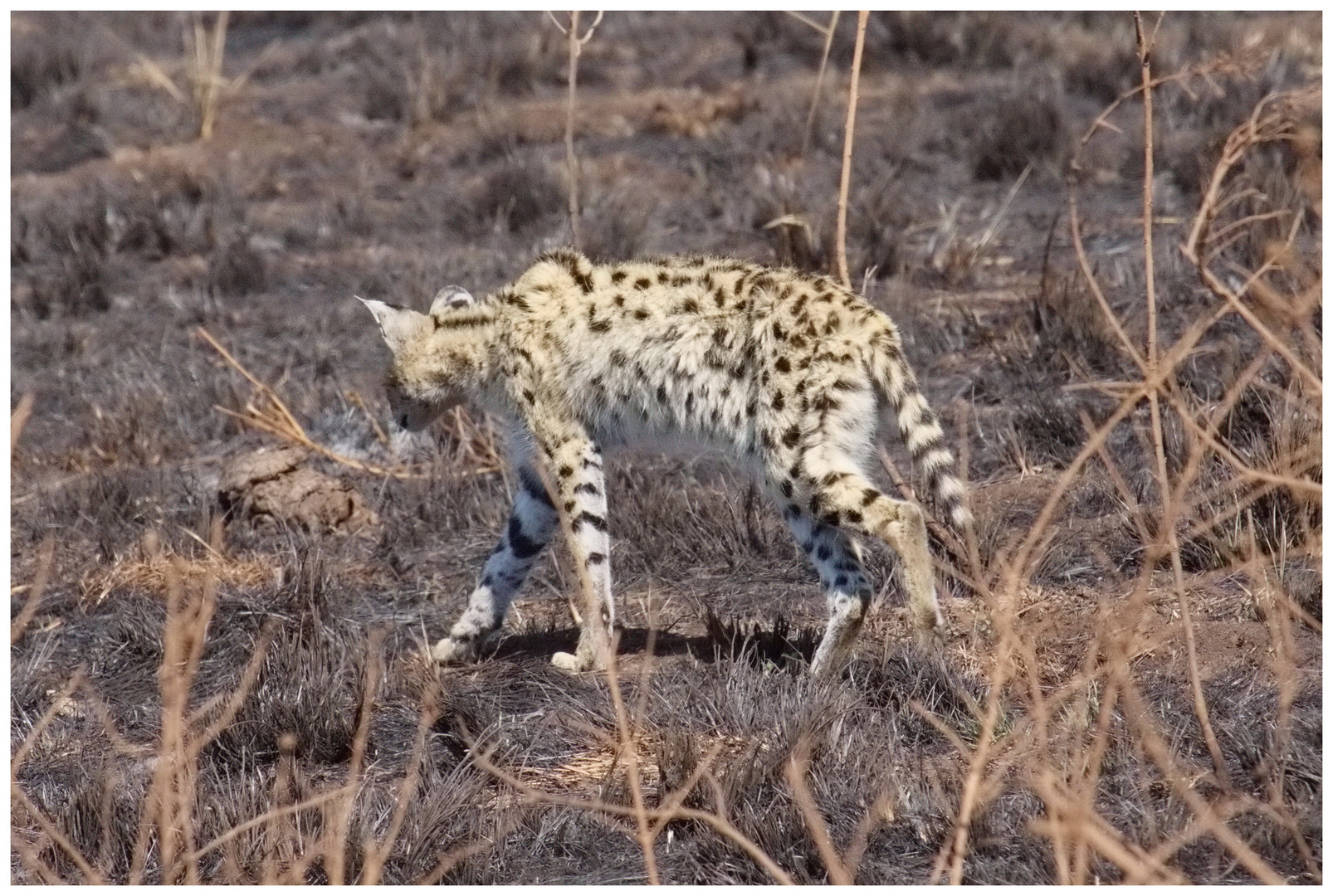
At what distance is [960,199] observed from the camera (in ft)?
38.5

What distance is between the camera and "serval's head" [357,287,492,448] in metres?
6.64

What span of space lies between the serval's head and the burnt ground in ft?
2.49

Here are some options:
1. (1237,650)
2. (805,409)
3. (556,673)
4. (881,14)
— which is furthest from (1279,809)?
(881,14)

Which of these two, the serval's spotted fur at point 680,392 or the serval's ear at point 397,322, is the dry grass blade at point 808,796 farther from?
the serval's ear at point 397,322

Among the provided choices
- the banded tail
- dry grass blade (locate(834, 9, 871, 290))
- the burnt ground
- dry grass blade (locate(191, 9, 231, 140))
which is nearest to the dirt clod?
the burnt ground

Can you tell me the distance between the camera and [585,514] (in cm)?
619

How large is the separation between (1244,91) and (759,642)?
8.02 m

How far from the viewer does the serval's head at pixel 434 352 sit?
262 inches

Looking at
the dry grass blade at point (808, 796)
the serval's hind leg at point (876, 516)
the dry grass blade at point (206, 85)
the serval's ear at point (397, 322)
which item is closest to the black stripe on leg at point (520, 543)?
the serval's ear at point (397, 322)

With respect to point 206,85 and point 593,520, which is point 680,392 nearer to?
point 593,520

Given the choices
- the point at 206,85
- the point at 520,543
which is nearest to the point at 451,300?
the point at 520,543

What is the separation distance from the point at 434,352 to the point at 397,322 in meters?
0.24

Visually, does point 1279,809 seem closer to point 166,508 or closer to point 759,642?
Result: point 759,642

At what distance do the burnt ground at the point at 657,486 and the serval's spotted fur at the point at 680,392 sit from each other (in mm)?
339
